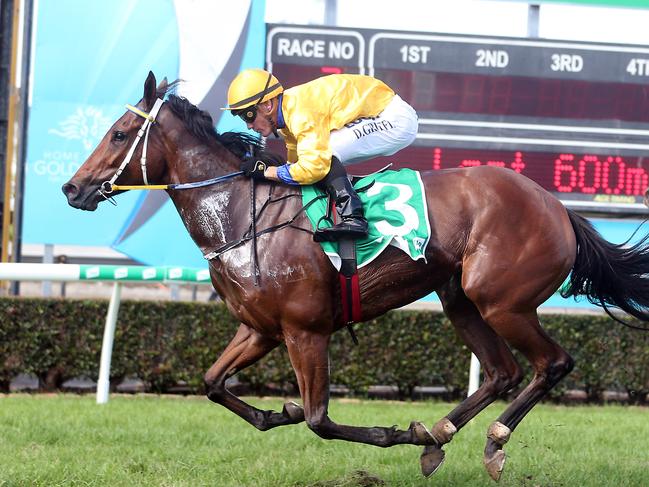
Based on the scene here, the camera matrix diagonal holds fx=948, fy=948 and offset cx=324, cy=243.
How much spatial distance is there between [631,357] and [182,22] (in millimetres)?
4351

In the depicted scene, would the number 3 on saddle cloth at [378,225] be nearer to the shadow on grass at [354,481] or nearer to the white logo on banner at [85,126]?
the shadow on grass at [354,481]

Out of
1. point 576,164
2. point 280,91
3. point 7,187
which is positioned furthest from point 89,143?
point 280,91

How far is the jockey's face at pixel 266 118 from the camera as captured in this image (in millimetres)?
3592

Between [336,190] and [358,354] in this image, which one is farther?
[358,354]

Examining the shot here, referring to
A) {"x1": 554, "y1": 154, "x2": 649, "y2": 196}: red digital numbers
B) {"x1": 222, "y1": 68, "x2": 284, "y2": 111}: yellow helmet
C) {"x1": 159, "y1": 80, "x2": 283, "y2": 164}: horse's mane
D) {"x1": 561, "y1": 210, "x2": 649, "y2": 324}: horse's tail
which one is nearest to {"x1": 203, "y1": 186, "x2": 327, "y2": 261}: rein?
{"x1": 159, "y1": 80, "x2": 283, "y2": 164}: horse's mane

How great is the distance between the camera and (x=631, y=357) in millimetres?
6820

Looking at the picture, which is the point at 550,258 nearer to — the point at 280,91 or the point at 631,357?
the point at 280,91

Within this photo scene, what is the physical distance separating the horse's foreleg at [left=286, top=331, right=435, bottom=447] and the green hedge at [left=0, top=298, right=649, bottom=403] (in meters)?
3.11

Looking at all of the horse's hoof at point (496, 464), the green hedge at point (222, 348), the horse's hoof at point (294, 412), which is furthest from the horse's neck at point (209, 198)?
the green hedge at point (222, 348)

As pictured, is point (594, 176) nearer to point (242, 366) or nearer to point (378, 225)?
point (378, 225)

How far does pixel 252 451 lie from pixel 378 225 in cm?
133

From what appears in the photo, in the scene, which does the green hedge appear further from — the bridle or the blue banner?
the bridle

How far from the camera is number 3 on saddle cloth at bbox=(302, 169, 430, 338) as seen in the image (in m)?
3.50

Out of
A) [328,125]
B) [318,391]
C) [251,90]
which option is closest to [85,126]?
[251,90]
